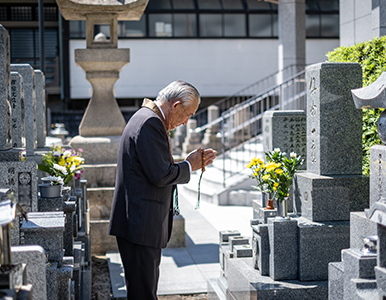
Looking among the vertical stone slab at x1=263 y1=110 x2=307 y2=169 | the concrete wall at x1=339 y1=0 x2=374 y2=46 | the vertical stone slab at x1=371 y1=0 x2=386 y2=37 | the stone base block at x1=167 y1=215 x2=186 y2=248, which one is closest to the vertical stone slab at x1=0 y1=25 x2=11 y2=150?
the vertical stone slab at x1=263 y1=110 x2=307 y2=169

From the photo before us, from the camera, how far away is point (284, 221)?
15.3 ft

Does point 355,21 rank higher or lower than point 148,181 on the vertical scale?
higher

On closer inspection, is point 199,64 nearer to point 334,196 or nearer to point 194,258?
point 194,258

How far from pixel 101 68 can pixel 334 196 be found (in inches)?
203

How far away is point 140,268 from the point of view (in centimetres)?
359

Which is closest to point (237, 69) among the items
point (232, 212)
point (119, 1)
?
point (232, 212)

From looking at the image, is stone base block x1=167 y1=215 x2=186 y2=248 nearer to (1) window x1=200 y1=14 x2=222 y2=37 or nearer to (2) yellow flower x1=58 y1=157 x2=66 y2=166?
(2) yellow flower x1=58 y1=157 x2=66 y2=166

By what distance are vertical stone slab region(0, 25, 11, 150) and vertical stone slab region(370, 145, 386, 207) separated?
8.89ft

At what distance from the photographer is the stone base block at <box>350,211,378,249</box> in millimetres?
3728

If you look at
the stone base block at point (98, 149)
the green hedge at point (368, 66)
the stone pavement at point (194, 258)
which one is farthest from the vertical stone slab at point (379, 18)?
the stone base block at point (98, 149)

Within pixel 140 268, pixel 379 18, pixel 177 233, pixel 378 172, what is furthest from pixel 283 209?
pixel 379 18

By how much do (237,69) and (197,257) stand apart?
1898cm

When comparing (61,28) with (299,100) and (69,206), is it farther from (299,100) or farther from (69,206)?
(69,206)

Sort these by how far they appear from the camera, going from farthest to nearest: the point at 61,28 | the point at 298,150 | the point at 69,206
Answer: the point at 61,28
the point at 298,150
the point at 69,206
